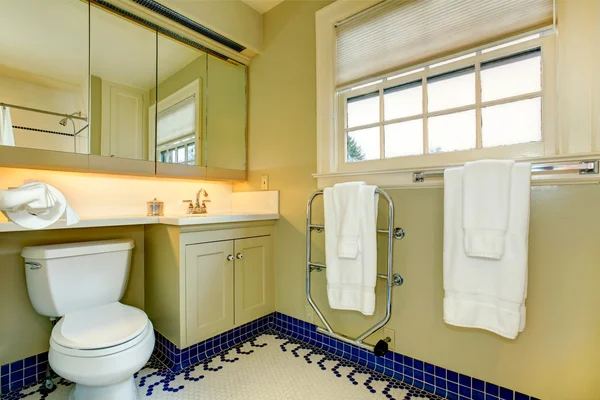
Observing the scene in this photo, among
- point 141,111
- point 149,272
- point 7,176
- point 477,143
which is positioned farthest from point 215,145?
point 477,143

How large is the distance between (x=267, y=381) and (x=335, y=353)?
48cm

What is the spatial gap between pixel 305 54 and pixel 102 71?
4.10 feet

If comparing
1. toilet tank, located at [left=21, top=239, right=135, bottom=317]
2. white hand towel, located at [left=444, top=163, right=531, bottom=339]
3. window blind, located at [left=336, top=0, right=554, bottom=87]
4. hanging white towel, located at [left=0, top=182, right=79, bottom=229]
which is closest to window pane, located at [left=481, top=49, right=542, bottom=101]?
window blind, located at [left=336, top=0, right=554, bottom=87]

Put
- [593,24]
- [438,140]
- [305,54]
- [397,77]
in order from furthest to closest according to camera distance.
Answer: [305,54]
[397,77]
[438,140]
[593,24]

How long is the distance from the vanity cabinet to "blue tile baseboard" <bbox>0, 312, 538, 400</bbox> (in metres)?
0.07

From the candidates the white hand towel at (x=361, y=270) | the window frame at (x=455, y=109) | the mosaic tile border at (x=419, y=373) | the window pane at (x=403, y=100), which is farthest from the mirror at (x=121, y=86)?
the mosaic tile border at (x=419, y=373)

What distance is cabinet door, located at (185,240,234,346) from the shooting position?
1.60 meters

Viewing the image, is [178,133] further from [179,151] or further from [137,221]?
[137,221]

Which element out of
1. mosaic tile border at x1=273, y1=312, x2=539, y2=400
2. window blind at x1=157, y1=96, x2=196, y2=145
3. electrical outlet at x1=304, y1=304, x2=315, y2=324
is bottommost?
mosaic tile border at x1=273, y1=312, x2=539, y2=400

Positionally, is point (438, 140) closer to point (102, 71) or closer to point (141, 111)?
point (141, 111)

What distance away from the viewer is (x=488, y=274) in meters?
1.14

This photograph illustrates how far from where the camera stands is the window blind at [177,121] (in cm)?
192

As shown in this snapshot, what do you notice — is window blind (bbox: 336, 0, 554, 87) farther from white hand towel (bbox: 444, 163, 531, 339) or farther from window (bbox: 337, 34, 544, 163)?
white hand towel (bbox: 444, 163, 531, 339)

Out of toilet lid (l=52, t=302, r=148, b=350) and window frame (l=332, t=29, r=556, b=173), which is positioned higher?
window frame (l=332, t=29, r=556, b=173)
